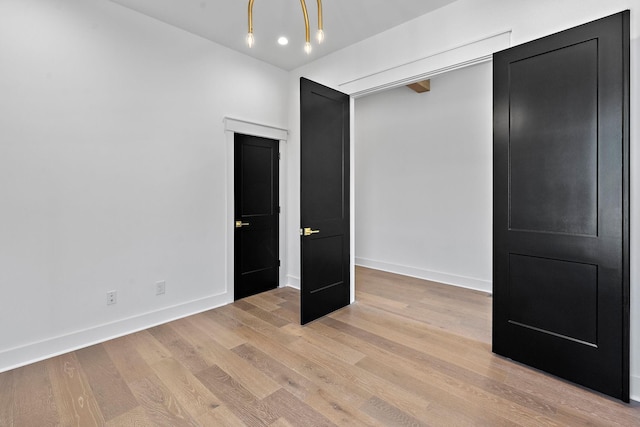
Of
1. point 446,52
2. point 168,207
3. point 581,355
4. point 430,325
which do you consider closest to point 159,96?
point 168,207

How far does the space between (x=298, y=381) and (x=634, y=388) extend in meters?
2.18

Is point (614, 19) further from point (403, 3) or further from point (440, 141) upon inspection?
point (440, 141)

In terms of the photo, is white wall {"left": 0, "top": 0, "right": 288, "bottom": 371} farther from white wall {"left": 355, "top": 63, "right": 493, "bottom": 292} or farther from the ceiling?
white wall {"left": 355, "top": 63, "right": 493, "bottom": 292}

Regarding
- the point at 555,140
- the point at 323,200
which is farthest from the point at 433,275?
the point at 555,140

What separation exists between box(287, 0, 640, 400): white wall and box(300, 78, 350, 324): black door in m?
0.55

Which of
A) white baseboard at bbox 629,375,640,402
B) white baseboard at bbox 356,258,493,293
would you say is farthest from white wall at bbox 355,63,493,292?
white baseboard at bbox 629,375,640,402

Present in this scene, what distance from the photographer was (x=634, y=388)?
2.02 m

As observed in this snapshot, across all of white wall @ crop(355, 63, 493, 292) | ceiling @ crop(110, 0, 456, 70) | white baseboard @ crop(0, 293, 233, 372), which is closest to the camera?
white baseboard @ crop(0, 293, 233, 372)

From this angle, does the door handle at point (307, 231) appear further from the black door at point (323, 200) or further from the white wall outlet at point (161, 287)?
the white wall outlet at point (161, 287)

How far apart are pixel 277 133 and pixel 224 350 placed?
2793mm

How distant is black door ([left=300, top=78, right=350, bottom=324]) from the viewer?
314cm

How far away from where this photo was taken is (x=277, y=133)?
4.30 meters

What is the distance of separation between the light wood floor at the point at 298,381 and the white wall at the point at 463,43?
799 mm

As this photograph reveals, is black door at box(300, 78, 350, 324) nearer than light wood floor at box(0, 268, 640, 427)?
No
